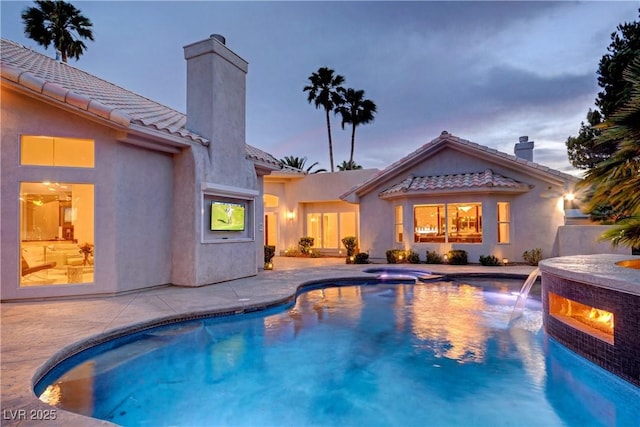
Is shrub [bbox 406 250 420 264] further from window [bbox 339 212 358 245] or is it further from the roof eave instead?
window [bbox 339 212 358 245]

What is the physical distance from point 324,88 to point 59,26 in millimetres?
17843

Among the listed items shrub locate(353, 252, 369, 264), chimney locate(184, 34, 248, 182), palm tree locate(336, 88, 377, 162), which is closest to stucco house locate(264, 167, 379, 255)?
shrub locate(353, 252, 369, 264)

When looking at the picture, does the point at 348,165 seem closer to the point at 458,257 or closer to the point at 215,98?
the point at 458,257

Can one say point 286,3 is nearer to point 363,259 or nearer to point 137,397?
point 363,259

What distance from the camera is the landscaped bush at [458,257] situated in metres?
14.9

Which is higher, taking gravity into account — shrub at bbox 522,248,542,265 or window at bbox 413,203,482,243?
window at bbox 413,203,482,243

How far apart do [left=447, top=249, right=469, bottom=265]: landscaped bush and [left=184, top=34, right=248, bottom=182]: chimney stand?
374 inches

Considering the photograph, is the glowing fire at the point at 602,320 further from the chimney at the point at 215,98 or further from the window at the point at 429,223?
the window at the point at 429,223

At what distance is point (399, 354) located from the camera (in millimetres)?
5930

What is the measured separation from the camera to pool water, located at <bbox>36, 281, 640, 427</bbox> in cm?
408

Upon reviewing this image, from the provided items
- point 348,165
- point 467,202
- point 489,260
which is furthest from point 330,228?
point 348,165

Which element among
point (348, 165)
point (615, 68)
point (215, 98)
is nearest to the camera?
point (215, 98)

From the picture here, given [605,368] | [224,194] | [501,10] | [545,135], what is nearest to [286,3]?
[501,10]

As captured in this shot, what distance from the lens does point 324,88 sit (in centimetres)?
2958
